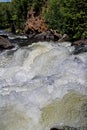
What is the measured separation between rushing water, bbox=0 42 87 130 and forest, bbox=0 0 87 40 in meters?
22.3

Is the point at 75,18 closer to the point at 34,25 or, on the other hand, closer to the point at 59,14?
the point at 59,14

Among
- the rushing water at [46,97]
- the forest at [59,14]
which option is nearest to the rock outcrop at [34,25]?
the forest at [59,14]

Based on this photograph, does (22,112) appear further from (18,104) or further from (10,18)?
(10,18)

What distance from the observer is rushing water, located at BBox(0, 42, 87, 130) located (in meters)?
10.6

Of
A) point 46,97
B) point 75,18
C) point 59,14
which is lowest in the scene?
point 59,14

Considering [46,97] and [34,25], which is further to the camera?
[34,25]

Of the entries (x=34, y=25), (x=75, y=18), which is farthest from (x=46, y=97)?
(x=34, y=25)

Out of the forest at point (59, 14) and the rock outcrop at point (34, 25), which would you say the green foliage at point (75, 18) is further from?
the rock outcrop at point (34, 25)

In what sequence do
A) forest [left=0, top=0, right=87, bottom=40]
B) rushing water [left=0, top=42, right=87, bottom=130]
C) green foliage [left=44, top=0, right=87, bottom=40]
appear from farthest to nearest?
forest [left=0, top=0, right=87, bottom=40], green foliage [left=44, top=0, right=87, bottom=40], rushing water [left=0, top=42, right=87, bottom=130]

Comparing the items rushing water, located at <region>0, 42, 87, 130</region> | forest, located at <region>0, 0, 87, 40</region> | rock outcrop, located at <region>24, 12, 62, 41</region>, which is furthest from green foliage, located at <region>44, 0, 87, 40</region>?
rock outcrop, located at <region>24, 12, 62, 41</region>

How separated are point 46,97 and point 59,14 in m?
39.4

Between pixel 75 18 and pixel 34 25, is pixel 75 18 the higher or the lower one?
the higher one

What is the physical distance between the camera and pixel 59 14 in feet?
167

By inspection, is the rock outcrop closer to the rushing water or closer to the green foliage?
→ the green foliage
